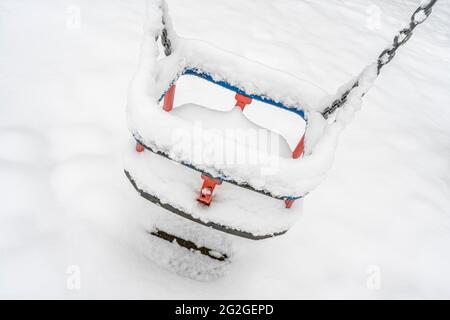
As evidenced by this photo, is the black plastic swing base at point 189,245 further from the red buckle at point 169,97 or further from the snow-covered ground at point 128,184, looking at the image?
the red buckle at point 169,97

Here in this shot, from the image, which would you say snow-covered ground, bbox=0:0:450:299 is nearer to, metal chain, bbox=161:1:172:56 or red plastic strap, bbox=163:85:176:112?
red plastic strap, bbox=163:85:176:112

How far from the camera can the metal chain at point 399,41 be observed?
68cm

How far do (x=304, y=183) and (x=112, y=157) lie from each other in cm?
95

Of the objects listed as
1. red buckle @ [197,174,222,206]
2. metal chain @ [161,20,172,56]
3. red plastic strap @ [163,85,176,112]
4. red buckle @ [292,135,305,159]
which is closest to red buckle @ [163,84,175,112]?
red plastic strap @ [163,85,176,112]

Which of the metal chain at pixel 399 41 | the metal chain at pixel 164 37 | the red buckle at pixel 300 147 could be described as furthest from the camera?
the red buckle at pixel 300 147

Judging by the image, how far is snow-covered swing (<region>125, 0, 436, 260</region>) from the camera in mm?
773

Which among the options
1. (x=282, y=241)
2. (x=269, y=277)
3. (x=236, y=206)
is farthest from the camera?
(x=282, y=241)

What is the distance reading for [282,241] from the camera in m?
1.38

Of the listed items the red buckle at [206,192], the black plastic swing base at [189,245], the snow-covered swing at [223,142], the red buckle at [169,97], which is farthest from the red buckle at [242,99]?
the black plastic swing base at [189,245]

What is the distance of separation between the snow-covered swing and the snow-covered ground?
226mm

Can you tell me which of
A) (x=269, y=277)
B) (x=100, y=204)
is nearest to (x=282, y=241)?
(x=269, y=277)

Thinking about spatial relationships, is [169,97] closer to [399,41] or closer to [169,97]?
[169,97]

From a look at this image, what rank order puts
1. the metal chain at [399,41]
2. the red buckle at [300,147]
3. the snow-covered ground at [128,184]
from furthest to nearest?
the snow-covered ground at [128,184], the red buckle at [300,147], the metal chain at [399,41]
